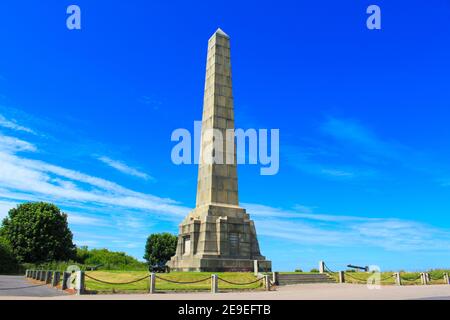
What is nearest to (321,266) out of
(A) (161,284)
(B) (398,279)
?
(B) (398,279)

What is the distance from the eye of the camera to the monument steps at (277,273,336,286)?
942 inches

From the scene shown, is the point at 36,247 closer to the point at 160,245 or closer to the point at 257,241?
the point at 160,245

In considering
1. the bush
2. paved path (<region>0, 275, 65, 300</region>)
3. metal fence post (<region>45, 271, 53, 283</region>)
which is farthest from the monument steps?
the bush

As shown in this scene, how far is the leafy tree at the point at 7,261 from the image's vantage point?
38.9 m

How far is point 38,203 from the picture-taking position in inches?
1802

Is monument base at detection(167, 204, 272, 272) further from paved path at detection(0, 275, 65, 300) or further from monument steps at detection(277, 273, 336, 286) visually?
paved path at detection(0, 275, 65, 300)

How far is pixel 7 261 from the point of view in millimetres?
39188

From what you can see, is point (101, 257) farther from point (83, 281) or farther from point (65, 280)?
point (83, 281)

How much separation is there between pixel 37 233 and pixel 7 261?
4584 millimetres

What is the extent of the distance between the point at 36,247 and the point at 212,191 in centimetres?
2668

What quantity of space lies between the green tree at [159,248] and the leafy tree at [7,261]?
14.5 m

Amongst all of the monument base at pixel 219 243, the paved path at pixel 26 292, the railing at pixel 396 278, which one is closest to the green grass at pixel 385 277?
the railing at pixel 396 278

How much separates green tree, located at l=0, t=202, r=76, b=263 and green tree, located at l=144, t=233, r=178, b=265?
9.07 m
